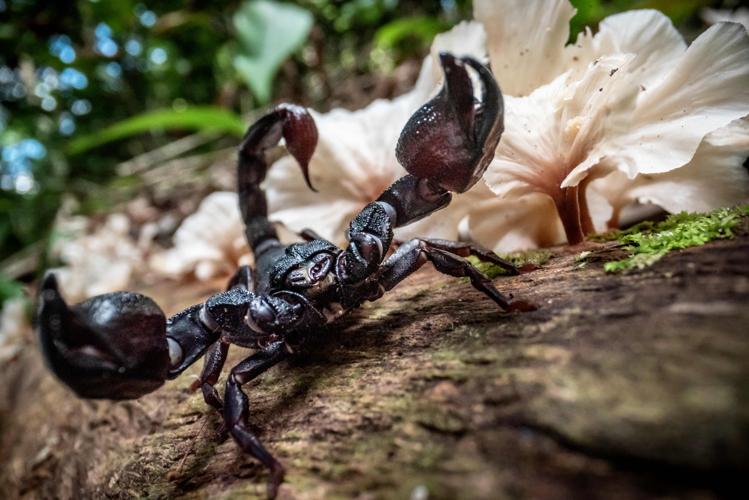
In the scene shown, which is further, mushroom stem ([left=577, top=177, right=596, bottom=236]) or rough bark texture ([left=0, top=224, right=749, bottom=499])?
A: mushroom stem ([left=577, top=177, right=596, bottom=236])

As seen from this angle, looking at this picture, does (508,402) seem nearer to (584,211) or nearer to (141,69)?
(584,211)

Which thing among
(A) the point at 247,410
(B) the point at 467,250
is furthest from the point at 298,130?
(A) the point at 247,410

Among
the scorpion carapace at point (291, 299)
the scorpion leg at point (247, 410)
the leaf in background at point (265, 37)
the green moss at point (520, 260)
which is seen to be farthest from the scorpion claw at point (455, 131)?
the leaf in background at point (265, 37)

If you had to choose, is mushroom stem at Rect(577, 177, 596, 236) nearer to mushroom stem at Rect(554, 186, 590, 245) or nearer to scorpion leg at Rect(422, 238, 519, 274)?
mushroom stem at Rect(554, 186, 590, 245)

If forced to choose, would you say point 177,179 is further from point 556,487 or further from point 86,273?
point 556,487

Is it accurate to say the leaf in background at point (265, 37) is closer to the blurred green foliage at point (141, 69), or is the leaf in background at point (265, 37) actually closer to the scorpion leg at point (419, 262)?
the blurred green foliage at point (141, 69)

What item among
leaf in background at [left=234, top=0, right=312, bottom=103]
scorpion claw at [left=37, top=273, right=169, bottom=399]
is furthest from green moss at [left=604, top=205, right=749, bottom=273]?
leaf in background at [left=234, top=0, right=312, bottom=103]

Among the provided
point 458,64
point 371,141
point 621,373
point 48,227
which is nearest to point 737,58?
point 458,64
